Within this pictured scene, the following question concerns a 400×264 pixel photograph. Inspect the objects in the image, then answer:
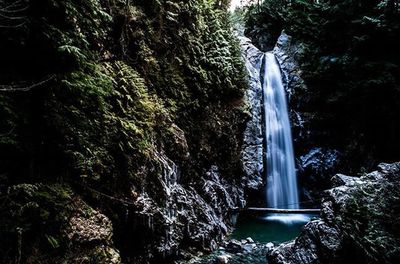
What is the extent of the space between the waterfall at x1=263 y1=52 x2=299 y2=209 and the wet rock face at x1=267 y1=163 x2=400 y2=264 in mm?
6116

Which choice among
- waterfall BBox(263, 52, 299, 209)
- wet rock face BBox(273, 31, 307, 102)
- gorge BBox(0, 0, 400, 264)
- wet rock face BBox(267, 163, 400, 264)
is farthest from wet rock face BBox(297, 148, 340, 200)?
wet rock face BBox(267, 163, 400, 264)

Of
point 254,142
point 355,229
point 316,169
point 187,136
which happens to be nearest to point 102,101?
point 187,136

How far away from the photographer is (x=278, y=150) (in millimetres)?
12898

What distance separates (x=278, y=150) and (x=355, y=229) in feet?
26.2

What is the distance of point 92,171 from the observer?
161 inches

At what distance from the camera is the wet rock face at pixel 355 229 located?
4660mm

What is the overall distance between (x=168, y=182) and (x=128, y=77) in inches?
86.9

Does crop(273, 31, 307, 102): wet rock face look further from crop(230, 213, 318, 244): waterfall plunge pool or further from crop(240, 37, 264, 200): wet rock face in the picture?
crop(230, 213, 318, 244): waterfall plunge pool

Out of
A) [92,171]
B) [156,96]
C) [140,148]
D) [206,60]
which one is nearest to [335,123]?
[206,60]

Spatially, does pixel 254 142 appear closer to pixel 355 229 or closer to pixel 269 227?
pixel 269 227

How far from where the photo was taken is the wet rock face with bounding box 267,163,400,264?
15.3 ft

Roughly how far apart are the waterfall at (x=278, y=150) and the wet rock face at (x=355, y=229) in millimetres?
6116

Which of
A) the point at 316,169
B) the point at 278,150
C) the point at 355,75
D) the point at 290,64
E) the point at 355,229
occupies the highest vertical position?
the point at 290,64

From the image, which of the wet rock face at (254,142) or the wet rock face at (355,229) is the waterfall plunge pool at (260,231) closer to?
the wet rock face at (355,229)
